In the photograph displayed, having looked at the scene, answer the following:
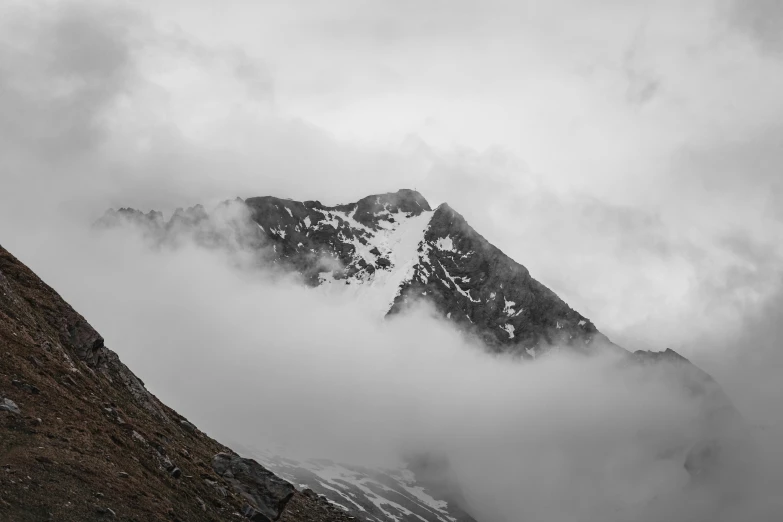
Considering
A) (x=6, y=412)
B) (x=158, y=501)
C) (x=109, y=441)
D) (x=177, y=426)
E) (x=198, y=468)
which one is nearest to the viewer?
(x=6, y=412)

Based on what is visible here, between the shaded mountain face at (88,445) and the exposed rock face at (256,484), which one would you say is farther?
the exposed rock face at (256,484)

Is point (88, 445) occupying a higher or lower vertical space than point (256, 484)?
lower

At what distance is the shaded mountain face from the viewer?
130 ft

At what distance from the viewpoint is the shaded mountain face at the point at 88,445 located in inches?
1555

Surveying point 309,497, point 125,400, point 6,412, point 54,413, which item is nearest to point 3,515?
point 6,412

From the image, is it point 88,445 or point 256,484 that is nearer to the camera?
point 88,445

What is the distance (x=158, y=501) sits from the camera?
4644cm

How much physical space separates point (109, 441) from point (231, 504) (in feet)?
45.1

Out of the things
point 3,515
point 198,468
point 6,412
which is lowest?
point 3,515

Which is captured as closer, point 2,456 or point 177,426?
point 2,456

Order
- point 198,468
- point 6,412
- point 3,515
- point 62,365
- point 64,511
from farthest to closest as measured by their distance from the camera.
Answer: point 198,468, point 62,365, point 6,412, point 64,511, point 3,515

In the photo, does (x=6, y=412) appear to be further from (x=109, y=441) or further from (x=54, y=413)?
(x=109, y=441)

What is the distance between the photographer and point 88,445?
46531 millimetres

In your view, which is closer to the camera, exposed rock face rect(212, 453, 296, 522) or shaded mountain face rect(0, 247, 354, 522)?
shaded mountain face rect(0, 247, 354, 522)
